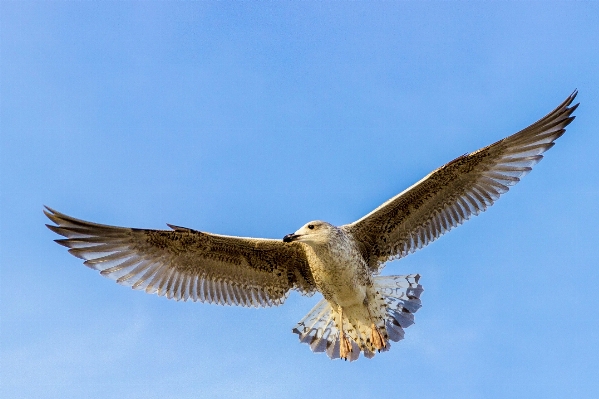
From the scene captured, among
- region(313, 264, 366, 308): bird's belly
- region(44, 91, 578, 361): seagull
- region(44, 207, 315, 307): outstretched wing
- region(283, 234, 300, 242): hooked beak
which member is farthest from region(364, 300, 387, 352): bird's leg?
region(283, 234, 300, 242): hooked beak

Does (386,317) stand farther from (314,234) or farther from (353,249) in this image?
(314,234)

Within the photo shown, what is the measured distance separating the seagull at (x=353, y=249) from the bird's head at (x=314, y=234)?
0.40 metres

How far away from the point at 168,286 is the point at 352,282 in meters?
2.70

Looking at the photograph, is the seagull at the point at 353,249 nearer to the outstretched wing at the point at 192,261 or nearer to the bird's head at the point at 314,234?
A: the outstretched wing at the point at 192,261

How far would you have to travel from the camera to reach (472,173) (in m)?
10.7

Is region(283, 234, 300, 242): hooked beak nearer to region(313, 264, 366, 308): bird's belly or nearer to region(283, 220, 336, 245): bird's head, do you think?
region(283, 220, 336, 245): bird's head

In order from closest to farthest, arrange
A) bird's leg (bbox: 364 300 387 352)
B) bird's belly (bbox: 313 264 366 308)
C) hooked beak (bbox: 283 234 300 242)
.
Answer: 1. hooked beak (bbox: 283 234 300 242)
2. bird's belly (bbox: 313 264 366 308)
3. bird's leg (bbox: 364 300 387 352)

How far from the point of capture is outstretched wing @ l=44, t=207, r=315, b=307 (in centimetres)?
1048

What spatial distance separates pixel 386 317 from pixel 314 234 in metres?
1.95

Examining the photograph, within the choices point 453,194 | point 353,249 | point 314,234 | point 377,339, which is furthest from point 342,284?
point 453,194

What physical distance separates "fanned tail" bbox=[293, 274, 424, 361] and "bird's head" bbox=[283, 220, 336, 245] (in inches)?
54.4

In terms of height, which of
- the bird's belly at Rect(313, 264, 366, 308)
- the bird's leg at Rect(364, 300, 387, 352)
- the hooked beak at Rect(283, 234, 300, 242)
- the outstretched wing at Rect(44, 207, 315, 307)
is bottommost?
the bird's leg at Rect(364, 300, 387, 352)

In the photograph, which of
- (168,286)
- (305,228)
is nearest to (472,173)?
(305,228)

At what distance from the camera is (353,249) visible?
33.4ft
